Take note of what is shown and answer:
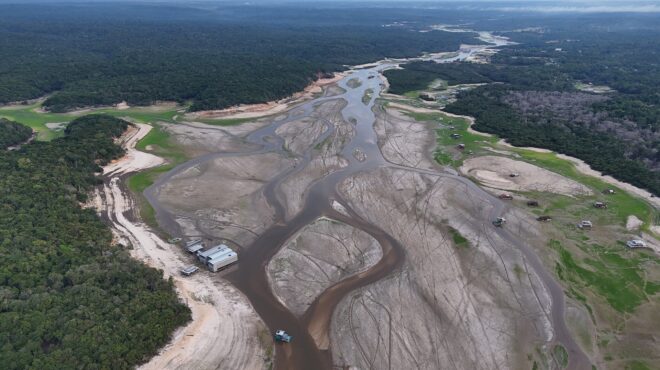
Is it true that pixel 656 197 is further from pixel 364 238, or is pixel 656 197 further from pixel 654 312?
pixel 364 238

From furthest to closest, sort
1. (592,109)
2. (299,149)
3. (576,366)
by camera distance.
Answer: (592,109) < (299,149) < (576,366)

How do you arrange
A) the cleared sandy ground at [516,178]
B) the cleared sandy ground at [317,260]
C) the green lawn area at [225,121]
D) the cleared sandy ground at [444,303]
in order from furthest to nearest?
the green lawn area at [225,121]
the cleared sandy ground at [516,178]
the cleared sandy ground at [317,260]
the cleared sandy ground at [444,303]

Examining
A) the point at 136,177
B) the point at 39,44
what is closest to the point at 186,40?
the point at 39,44

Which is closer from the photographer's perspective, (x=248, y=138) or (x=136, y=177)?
(x=136, y=177)

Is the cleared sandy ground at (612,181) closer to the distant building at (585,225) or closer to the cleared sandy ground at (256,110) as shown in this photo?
the distant building at (585,225)

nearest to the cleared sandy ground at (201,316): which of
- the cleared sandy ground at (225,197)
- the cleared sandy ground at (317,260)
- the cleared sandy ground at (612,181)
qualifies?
the cleared sandy ground at (317,260)

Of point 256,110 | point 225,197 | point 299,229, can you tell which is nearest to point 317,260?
point 299,229

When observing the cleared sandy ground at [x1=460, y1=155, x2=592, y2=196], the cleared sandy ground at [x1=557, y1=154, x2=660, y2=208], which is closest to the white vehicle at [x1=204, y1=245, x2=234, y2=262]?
the cleared sandy ground at [x1=460, y1=155, x2=592, y2=196]

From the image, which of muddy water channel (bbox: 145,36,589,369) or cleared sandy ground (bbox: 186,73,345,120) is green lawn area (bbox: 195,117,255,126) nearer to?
cleared sandy ground (bbox: 186,73,345,120)

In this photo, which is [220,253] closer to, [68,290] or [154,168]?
[68,290]
